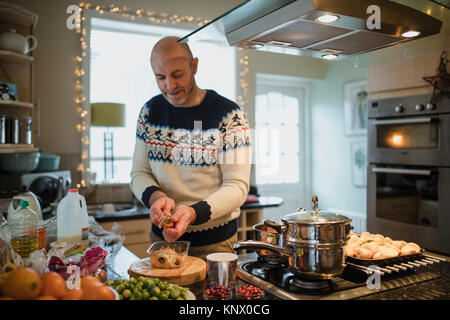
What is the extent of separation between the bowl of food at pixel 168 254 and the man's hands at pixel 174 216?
26mm

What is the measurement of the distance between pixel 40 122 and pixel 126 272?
213cm

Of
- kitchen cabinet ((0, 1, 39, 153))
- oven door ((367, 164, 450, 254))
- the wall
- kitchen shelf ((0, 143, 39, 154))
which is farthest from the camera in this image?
the wall

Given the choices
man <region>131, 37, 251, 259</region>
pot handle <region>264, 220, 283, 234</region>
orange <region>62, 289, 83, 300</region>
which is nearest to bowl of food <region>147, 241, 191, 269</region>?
man <region>131, 37, 251, 259</region>

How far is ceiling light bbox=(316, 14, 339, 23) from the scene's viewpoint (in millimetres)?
1022

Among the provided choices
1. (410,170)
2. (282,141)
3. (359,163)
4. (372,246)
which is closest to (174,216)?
(372,246)

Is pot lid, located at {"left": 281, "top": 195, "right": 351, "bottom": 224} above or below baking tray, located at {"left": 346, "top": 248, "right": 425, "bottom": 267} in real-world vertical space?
above

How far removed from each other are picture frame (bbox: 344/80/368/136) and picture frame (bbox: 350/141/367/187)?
0.14m

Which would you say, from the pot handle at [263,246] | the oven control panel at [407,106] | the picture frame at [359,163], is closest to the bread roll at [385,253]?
the pot handle at [263,246]

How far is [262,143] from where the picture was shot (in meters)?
4.47

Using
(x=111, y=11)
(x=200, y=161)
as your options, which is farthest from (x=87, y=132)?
(x=200, y=161)

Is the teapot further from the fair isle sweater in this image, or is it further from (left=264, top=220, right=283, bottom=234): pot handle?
(left=264, top=220, right=283, bottom=234): pot handle

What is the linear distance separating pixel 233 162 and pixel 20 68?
1871 mm

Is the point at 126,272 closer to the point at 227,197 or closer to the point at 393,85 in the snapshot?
the point at 227,197

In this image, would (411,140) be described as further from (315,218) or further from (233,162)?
(315,218)
